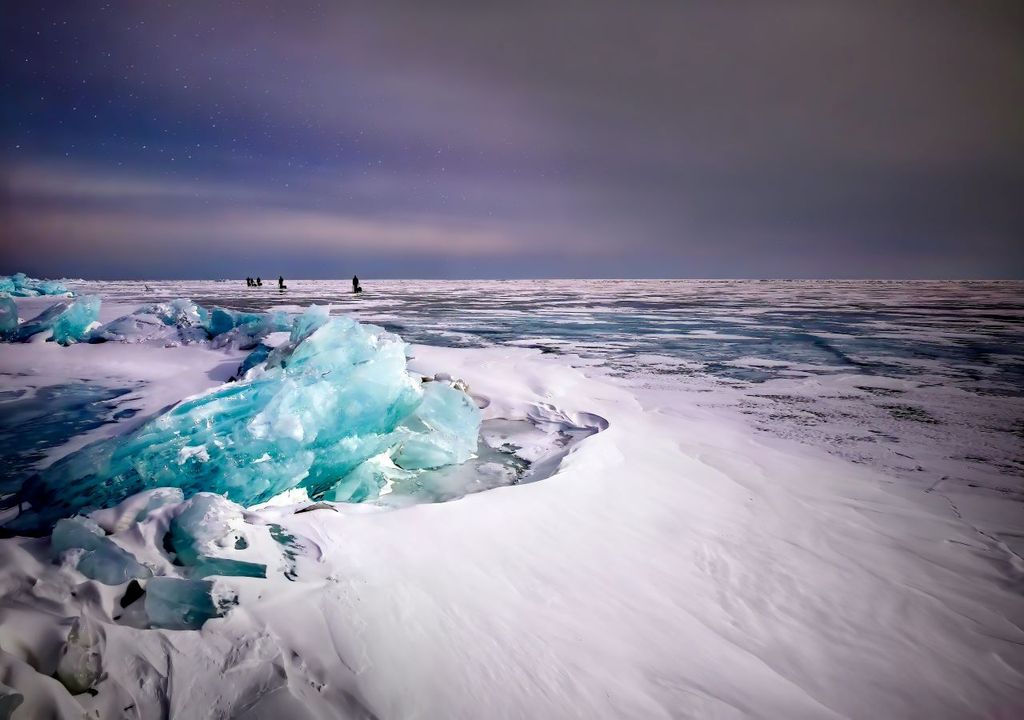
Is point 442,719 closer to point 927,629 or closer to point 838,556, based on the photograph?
point 927,629

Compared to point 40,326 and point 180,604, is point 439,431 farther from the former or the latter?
point 40,326

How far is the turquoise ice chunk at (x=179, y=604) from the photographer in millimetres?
1405

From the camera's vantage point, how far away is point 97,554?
154 centimetres

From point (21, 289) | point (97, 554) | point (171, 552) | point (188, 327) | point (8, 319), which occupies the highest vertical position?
point (21, 289)

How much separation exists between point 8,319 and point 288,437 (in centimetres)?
897

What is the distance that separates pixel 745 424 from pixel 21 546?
4937mm

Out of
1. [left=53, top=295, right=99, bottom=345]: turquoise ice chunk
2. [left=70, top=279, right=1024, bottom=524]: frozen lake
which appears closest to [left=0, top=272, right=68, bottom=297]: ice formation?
[left=53, top=295, right=99, bottom=345]: turquoise ice chunk

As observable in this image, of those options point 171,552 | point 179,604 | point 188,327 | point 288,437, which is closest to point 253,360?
point 188,327

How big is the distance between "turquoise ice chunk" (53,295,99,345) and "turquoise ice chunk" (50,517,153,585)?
867 cm

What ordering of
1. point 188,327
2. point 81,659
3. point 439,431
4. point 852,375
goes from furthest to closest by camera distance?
point 188,327 < point 852,375 < point 439,431 < point 81,659

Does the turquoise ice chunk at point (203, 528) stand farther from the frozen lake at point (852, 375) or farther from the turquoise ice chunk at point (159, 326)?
the turquoise ice chunk at point (159, 326)

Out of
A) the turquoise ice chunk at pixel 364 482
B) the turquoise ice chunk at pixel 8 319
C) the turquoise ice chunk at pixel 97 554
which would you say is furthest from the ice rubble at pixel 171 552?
the turquoise ice chunk at pixel 8 319

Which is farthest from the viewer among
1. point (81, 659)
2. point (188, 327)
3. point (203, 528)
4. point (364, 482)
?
point (188, 327)

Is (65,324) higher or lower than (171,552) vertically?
higher
